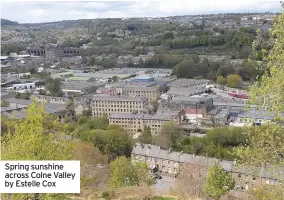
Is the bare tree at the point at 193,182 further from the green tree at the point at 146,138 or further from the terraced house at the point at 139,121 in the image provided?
the terraced house at the point at 139,121

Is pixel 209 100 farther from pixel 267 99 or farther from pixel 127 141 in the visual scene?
pixel 267 99

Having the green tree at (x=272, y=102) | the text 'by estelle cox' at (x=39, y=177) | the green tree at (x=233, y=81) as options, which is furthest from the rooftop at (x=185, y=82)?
the green tree at (x=272, y=102)

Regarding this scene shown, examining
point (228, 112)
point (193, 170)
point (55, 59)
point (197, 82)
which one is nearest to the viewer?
point (193, 170)

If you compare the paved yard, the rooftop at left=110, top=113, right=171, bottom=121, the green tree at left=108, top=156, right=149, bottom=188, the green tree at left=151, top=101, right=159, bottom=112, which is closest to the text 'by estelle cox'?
the green tree at left=108, top=156, right=149, bottom=188

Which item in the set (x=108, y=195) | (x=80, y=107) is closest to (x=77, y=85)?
(x=80, y=107)

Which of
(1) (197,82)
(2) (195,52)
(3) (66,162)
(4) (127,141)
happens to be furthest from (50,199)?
(2) (195,52)

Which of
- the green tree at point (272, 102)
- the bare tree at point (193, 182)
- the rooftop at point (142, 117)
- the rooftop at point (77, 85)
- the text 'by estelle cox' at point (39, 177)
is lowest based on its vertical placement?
the rooftop at point (142, 117)

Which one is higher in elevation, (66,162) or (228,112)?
(66,162)

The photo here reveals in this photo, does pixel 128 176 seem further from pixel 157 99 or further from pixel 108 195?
pixel 157 99
